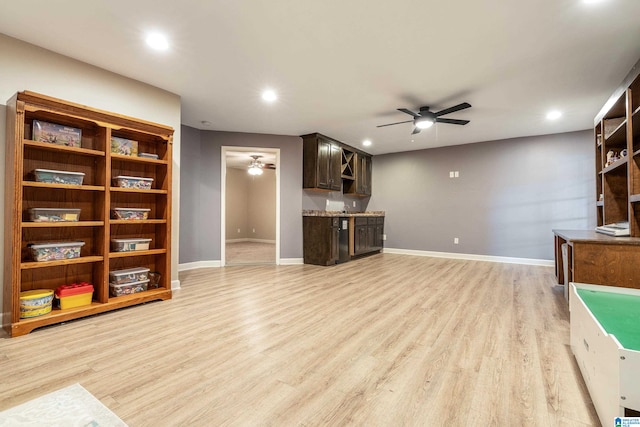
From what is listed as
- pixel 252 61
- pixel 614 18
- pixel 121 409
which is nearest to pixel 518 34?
pixel 614 18

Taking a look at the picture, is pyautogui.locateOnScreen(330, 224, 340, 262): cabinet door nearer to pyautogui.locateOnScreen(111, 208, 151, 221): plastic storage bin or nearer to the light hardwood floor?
the light hardwood floor

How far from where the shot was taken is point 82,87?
290cm

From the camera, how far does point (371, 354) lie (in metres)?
2.04

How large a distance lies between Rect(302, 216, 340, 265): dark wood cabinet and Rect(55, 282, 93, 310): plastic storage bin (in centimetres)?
343

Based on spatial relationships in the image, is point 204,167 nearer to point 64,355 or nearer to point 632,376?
point 64,355

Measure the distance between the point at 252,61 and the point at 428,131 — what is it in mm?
3613

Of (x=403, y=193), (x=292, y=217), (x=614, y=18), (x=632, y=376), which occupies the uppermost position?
(x=614, y=18)

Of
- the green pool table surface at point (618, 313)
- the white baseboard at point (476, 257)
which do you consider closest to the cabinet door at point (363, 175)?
the white baseboard at point (476, 257)

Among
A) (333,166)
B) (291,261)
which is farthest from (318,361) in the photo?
(333,166)

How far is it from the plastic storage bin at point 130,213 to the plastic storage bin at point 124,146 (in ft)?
1.95

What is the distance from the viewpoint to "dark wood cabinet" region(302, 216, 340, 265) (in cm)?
535

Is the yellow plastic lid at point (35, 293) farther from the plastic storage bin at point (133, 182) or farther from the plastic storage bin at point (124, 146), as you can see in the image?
the plastic storage bin at point (124, 146)

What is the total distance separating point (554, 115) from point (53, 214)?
→ 20.9 ft

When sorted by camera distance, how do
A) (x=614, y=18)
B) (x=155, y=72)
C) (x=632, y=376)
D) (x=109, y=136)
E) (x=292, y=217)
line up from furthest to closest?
(x=292, y=217), (x=155, y=72), (x=109, y=136), (x=614, y=18), (x=632, y=376)
